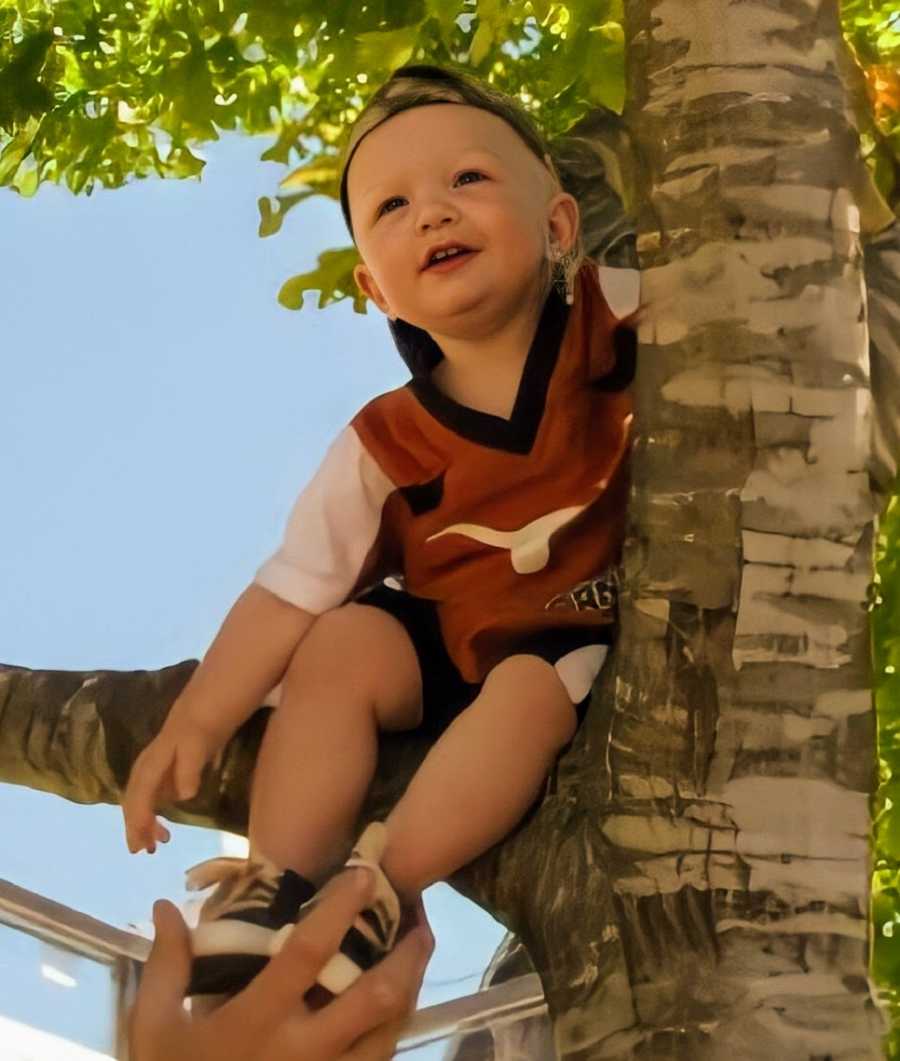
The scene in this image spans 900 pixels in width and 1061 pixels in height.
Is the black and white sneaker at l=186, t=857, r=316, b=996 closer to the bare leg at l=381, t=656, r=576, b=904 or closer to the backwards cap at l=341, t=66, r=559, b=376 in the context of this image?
the bare leg at l=381, t=656, r=576, b=904

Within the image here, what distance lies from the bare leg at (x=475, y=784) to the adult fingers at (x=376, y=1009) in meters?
0.03

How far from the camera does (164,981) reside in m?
0.67

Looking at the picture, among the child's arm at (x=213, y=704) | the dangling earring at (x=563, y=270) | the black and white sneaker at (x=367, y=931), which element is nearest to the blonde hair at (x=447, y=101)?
the dangling earring at (x=563, y=270)

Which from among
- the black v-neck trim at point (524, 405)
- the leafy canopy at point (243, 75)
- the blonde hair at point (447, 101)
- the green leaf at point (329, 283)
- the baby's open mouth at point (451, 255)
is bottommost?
the black v-neck trim at point (524, 405)

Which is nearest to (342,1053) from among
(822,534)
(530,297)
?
(822,534)

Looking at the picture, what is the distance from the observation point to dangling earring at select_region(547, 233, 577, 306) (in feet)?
2.78

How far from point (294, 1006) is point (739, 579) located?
292 millimetres

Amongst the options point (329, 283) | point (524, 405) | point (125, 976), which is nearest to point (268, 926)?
point (125, 976)

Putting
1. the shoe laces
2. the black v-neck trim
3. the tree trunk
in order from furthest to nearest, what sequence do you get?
1. the black v-neck trim
2. the shoe laces
3. the tree trunk

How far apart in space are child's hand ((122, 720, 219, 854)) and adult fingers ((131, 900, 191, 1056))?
102 millimetres

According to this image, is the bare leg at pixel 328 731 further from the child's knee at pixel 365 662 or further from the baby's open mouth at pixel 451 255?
the baby's open mouth at pixel 451 255

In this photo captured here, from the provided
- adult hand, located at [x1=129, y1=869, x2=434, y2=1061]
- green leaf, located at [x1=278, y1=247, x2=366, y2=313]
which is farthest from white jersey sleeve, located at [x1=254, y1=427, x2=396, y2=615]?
green leaf, located at [x1=278, y1=247, x2=366, y2=313]

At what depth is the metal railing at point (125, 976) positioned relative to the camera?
771mm

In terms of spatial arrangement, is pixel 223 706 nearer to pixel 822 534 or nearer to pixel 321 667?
pixel 321 667
